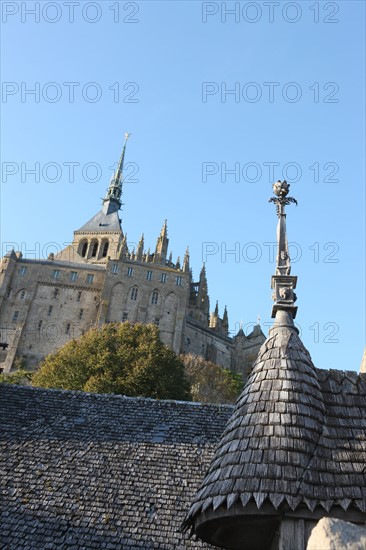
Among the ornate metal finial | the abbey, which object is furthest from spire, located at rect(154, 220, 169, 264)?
the ornate metal finial

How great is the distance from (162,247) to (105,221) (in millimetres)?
21573

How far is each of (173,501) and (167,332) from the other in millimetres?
79892

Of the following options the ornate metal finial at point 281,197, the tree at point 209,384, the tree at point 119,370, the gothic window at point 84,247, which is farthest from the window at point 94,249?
the ornate metal finial at point 281,197

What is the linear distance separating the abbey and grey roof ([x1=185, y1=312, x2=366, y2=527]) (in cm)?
8045

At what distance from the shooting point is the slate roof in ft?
32.6

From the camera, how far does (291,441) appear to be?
6.79m

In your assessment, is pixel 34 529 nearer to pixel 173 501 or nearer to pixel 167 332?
pixel 173 501

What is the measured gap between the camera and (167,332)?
9050cm

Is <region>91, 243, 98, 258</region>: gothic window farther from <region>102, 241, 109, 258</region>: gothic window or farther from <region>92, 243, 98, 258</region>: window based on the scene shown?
<region>102, 241, 109, 258</region>: gothic window

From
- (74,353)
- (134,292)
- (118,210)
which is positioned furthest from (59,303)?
(74,353)

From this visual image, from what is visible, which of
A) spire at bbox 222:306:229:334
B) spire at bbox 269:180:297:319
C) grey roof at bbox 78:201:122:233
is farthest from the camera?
grey roof at bbox 78:201:122:233

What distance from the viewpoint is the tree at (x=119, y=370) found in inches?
1600

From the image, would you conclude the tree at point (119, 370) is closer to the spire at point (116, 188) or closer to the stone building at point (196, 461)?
the stone building at point (196, 461)

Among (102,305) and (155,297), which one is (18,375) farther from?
(155,297)
